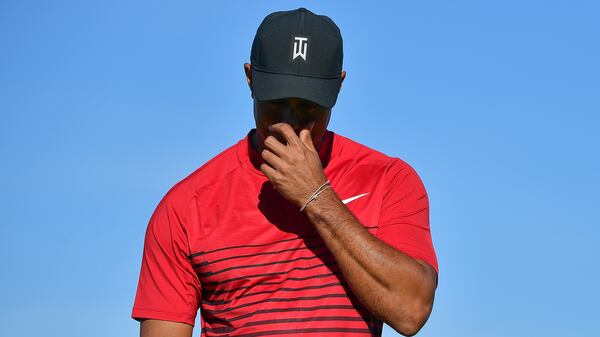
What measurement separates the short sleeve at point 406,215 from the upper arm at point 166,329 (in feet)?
4.58

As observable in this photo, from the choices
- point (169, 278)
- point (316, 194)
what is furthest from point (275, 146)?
point (169, 278)

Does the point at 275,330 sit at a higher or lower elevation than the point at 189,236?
lower

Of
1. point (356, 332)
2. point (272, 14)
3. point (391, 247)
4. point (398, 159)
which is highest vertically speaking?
point (272, 14)

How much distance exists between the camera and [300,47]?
749cm

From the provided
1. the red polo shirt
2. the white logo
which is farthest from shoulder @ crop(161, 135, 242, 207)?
the white logo

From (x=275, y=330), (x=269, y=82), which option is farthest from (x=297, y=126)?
(x=275, y=330)

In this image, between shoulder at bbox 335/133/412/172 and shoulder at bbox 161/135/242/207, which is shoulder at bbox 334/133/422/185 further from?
Answer: shoulder at bbox 161/135/242/207

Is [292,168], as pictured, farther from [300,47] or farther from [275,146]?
[300,47]

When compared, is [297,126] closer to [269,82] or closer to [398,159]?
[269,82]

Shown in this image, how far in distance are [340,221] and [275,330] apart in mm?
834

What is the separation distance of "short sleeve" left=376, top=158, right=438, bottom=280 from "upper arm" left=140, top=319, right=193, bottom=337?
1396mm

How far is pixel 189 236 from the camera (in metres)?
7.48

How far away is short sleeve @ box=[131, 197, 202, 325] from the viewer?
7480mm

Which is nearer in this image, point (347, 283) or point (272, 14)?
point (347, 283)
